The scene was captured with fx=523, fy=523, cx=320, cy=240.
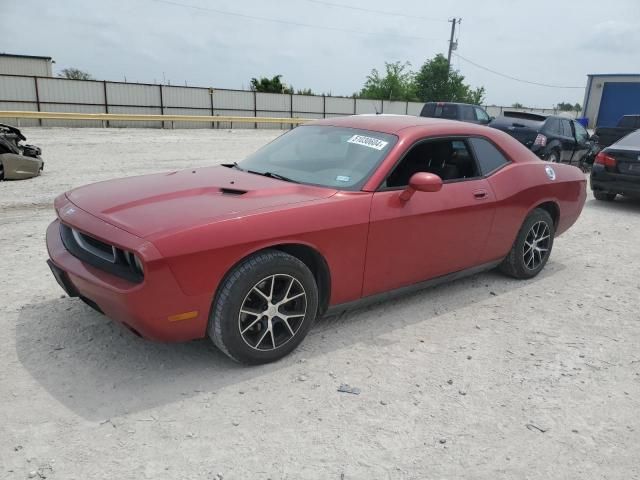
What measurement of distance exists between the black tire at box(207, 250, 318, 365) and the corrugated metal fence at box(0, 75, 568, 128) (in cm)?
2091

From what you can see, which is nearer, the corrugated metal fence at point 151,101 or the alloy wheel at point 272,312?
the alloy wheel at point 272,312

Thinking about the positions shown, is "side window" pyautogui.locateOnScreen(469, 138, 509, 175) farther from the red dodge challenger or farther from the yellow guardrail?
the yellow guardrail

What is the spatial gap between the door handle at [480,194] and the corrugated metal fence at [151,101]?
Result: 19550 millimetres

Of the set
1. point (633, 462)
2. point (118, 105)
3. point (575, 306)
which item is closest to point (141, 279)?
point (633, 462)

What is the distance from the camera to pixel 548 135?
12.8 m

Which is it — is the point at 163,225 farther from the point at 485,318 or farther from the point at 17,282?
the point at 485,318

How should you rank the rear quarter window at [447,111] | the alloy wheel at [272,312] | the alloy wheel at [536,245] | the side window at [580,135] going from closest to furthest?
the alloy wheel at [272,312] → the alloy wheel at [536,245] → the side window at [580,135] → the rear quarter window at [447,111]

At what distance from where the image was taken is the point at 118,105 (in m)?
26.4

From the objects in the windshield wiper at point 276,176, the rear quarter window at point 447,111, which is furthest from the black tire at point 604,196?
the windshield wiper at point 276,176

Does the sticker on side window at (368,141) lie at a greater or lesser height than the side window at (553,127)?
greater

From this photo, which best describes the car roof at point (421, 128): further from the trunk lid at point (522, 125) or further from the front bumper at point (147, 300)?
the trunk lid at point (522, 125)

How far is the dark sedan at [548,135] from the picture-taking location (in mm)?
12727

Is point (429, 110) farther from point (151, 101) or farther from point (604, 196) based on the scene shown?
point (151, 101)

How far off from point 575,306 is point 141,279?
3.64 metres
